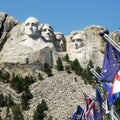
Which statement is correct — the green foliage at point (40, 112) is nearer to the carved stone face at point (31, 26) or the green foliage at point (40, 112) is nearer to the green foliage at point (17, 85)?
the green foliage at point (17, 85)

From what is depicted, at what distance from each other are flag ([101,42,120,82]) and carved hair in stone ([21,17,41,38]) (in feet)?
113

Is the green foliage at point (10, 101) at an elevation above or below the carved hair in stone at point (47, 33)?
below

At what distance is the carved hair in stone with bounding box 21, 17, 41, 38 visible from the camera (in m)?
55.4

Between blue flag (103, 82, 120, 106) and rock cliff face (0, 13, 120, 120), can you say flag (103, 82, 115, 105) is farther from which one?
rock cliff face (0, 13, 120, 120)

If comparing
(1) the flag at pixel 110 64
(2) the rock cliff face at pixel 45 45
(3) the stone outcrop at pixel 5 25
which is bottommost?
(1) the flag at pixel 110 64

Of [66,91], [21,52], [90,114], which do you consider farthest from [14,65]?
[90,114]

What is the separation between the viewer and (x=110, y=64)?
2109 cm

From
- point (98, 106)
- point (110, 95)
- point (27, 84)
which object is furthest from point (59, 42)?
point (110, 95)

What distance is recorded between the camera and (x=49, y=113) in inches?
1818

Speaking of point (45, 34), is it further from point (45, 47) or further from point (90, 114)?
point (90, 114)

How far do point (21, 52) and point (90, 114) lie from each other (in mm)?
28998

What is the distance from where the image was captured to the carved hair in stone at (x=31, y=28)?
55.4 meters

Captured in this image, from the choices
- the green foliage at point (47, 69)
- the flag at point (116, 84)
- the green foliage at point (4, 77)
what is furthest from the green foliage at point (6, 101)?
the flag at point (116, 84)

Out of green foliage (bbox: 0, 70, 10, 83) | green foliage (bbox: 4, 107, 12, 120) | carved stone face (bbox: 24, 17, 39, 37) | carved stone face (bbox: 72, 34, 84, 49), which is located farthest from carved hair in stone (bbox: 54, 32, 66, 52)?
green foliage (bbox: 4, 107, 12, 120)
